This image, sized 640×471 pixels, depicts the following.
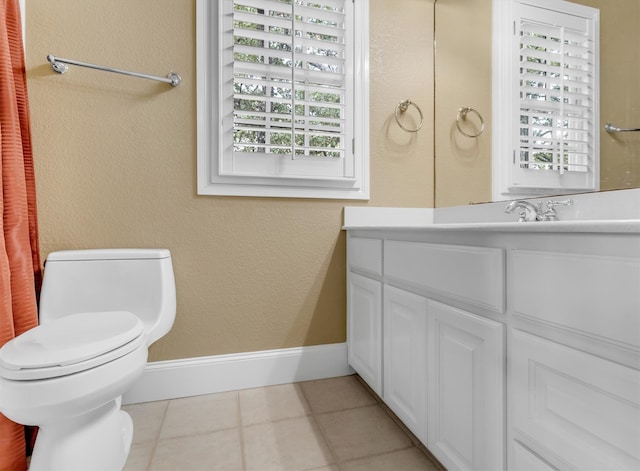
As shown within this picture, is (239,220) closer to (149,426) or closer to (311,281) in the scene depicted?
(311,281)

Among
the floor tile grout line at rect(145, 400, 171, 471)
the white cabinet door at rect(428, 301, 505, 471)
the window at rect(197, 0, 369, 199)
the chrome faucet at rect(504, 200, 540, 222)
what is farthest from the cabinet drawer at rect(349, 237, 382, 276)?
the floor tile grout line at rect(145, 400, 171, 471)

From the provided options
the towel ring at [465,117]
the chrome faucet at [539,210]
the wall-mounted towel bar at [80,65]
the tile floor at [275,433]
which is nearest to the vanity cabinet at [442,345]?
the tile floor at [275,433]

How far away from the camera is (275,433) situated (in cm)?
126

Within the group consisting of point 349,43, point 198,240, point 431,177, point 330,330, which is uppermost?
point 349,43

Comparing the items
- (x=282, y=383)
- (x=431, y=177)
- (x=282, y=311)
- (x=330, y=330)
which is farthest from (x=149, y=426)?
(x=431, y=177)

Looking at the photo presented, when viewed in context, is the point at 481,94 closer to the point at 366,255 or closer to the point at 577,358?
the point at 366,255

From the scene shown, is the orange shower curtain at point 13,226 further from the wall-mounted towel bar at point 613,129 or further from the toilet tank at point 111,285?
the wall-mounted towel bar at point 613,129

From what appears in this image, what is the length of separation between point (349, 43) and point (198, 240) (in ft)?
4.07

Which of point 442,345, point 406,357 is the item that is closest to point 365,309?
point 406,357

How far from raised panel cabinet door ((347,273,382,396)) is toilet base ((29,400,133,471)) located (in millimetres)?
929

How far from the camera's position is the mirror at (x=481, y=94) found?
102 cm

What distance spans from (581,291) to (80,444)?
127 centimetres

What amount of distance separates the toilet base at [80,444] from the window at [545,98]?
1692mm

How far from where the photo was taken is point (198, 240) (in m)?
1.57
